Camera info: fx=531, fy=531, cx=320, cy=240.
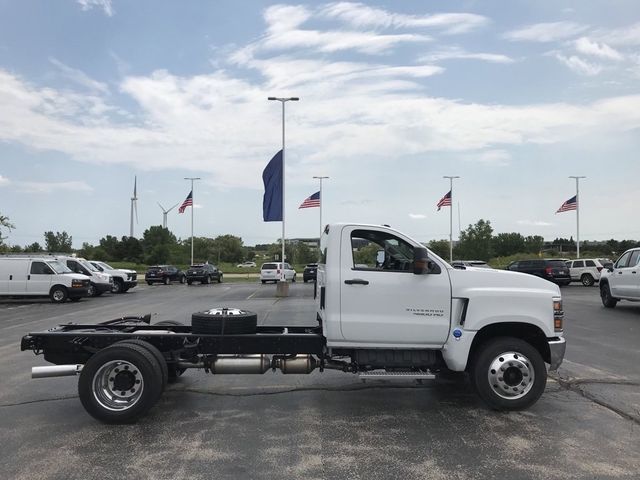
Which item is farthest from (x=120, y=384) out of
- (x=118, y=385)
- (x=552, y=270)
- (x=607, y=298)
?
(x=552, y=270)

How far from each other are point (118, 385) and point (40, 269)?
64.2ft

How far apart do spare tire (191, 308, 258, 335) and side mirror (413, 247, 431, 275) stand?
1.90m

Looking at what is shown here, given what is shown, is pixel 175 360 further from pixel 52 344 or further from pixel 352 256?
pixel 352 256

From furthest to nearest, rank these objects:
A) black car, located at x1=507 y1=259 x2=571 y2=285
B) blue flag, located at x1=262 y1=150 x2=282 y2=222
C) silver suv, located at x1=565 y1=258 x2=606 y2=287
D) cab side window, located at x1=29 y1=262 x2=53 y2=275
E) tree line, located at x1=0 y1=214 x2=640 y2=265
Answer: tree line, located at x1=0 y1=214 x2=640 y2=265, silver suv, located at x1=565 y1=258 x2=606 y2=287, black car, located at x1=507 y1=259 x2=571 y2=285, blue flag, located at x1=262 y1=150 x2=282 y2=222, cab side window, located at x1=29 y1=262 x2=53 y2=275

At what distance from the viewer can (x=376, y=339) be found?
5.75 meters

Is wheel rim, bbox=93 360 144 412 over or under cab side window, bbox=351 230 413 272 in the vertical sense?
under

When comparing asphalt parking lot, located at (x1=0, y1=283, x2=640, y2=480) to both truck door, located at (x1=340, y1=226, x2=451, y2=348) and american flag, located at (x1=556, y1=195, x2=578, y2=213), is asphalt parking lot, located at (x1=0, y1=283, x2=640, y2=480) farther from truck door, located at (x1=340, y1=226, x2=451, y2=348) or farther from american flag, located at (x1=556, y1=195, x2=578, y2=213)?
american flag, located at (x1=556, y1=195, x2=578, y2=213)

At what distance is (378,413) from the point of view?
5.79 metres

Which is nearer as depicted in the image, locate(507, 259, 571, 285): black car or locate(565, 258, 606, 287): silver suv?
locate(507, 259, 571, 285): black car

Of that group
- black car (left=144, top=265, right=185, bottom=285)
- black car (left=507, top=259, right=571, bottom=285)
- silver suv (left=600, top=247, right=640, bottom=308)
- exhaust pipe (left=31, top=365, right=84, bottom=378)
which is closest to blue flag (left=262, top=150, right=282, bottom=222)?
silver suv (left=600, top=247, right=640, bottom=308)

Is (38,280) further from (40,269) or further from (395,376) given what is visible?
(395,376)

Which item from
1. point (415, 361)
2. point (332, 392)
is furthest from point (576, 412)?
point (332, 392)

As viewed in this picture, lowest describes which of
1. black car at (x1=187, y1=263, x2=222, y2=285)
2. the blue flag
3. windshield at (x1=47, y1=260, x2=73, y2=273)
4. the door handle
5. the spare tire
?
black car at (x1=187, y1=263, x2=222, y2=285)

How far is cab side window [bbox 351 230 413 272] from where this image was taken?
597cm
